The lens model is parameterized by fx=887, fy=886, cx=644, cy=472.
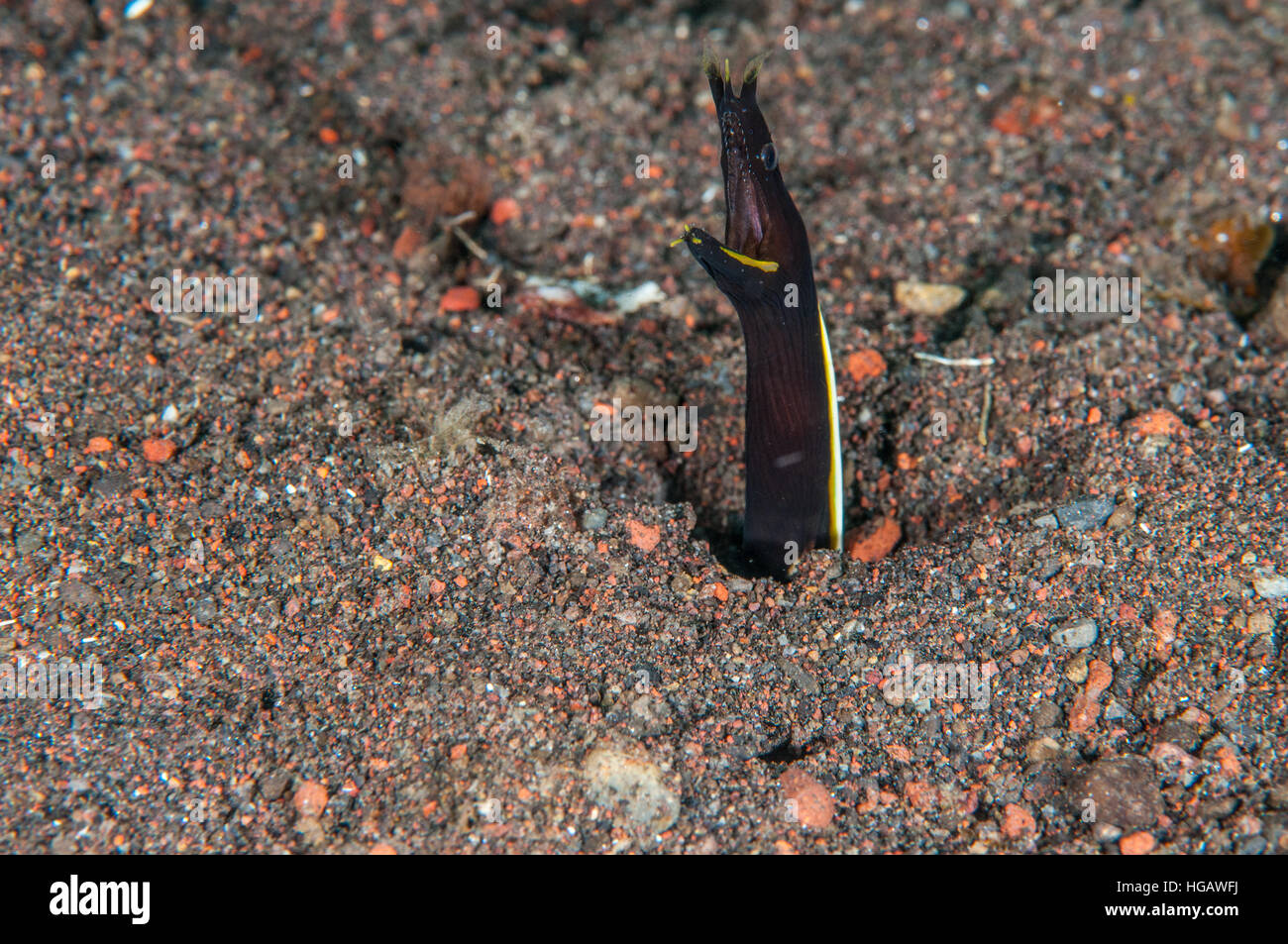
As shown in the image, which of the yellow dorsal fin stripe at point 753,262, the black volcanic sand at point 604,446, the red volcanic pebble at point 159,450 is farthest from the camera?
the red volcanic pebble at point 159,450

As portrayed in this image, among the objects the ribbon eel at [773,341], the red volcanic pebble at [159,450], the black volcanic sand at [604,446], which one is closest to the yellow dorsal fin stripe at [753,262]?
the ribbon eel at [773,341]

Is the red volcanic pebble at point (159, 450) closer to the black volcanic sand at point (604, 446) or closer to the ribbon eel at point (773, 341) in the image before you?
the black volcanic sand at point (604, 446)

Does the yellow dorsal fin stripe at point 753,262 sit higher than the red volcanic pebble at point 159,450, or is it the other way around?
the yellow dorsal fin stripe at point 753,262

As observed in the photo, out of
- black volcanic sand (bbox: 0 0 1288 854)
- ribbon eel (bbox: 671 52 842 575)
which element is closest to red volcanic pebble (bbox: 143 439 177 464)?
black volcanic sand (bbox: 0 0 1288 854)

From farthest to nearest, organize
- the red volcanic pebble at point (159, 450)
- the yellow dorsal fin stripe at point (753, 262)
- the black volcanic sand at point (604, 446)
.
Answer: the red volcanic pebble at point (159, 450) → the black volcanic sand at point (604, 446) → the yellow dorsal fin stripe at point (753, 262)

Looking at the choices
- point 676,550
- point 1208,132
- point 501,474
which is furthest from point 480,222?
point 1208,132

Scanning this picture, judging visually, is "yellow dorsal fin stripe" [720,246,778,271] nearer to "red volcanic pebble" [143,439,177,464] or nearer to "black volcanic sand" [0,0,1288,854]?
"black volcanic sand" [0,0,1288,854]

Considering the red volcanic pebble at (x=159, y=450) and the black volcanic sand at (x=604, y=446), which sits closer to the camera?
the black volcanic sand at (x=604, y=446)
